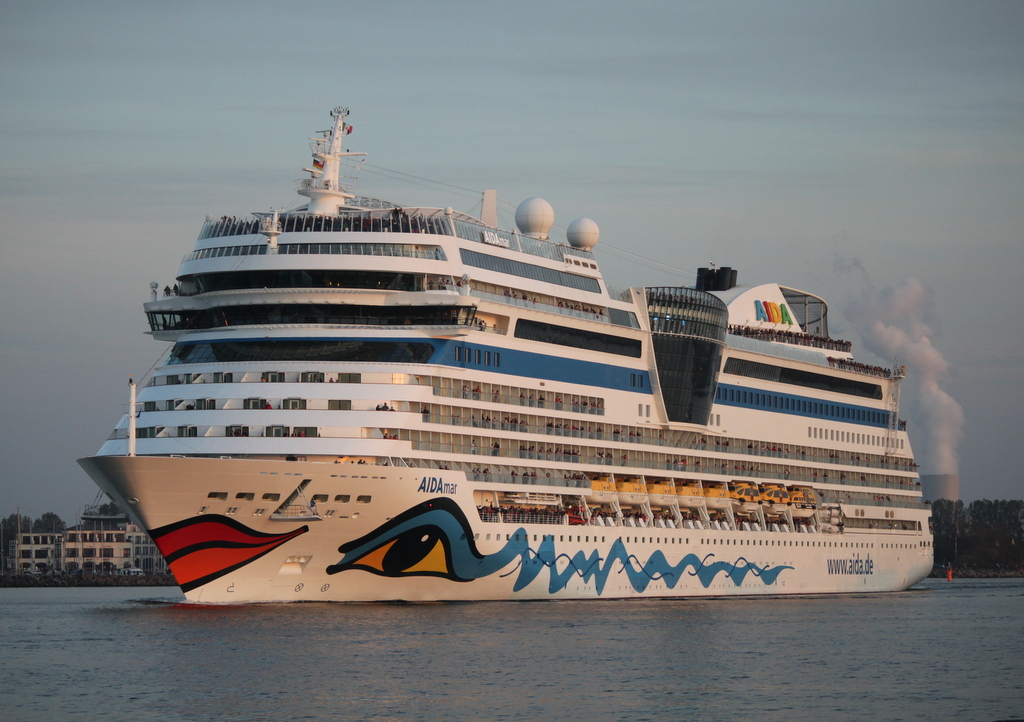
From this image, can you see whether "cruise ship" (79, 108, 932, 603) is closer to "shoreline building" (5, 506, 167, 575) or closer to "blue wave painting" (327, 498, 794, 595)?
"blue wave painting" (327, 498, 794, 595)

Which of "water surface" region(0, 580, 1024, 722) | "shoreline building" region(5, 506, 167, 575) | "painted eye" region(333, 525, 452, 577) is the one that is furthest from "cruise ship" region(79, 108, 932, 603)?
"shoreline building" region(5, 506, 167, 575)

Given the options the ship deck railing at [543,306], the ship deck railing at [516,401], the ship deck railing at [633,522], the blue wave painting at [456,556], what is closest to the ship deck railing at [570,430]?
the ship deck railing at [516,401]

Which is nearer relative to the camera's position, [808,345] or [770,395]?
[770,395]

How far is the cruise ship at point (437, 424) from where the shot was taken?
46062 mm

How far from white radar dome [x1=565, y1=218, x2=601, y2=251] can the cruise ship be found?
239mm

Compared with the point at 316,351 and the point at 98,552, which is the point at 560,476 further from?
the point at 98,552

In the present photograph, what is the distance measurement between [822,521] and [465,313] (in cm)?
2894

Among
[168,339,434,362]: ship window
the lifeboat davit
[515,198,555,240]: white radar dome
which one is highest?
[515,198,555,240]: white radar dome

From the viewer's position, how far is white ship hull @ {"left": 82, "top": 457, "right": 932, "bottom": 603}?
146ft

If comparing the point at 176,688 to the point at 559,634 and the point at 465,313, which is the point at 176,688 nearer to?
the point at 559,634

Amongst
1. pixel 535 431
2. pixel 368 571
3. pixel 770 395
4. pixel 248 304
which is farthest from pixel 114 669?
pixel 770 395

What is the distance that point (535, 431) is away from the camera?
55.2 m

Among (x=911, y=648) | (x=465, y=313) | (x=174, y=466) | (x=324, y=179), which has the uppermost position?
(x=324, y=179)

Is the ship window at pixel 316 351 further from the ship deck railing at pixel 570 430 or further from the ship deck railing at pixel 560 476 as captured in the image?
the ship deck railing at pixel 560 476
